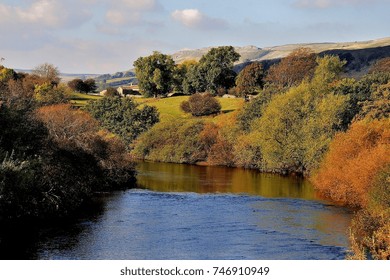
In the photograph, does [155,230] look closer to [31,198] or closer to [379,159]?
[31,198]

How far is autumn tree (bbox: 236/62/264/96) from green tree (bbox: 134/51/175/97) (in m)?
18.9

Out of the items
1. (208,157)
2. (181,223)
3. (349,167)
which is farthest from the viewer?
(208,157)

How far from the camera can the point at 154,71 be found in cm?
13788

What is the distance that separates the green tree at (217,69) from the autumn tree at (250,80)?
25.2 ft

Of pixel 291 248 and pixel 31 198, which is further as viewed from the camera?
pixel 31 198

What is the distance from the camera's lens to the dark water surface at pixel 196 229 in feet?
104

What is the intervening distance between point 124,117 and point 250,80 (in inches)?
1313

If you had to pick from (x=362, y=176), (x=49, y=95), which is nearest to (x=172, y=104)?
(x=49, y=95)

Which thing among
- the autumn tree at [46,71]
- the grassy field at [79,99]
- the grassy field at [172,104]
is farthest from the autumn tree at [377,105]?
the autumn tree at [46,71]

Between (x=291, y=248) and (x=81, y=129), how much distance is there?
3458cm

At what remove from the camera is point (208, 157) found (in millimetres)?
93000

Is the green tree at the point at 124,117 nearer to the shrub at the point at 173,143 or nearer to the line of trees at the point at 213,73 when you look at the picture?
the shrub at the point at 173,143
